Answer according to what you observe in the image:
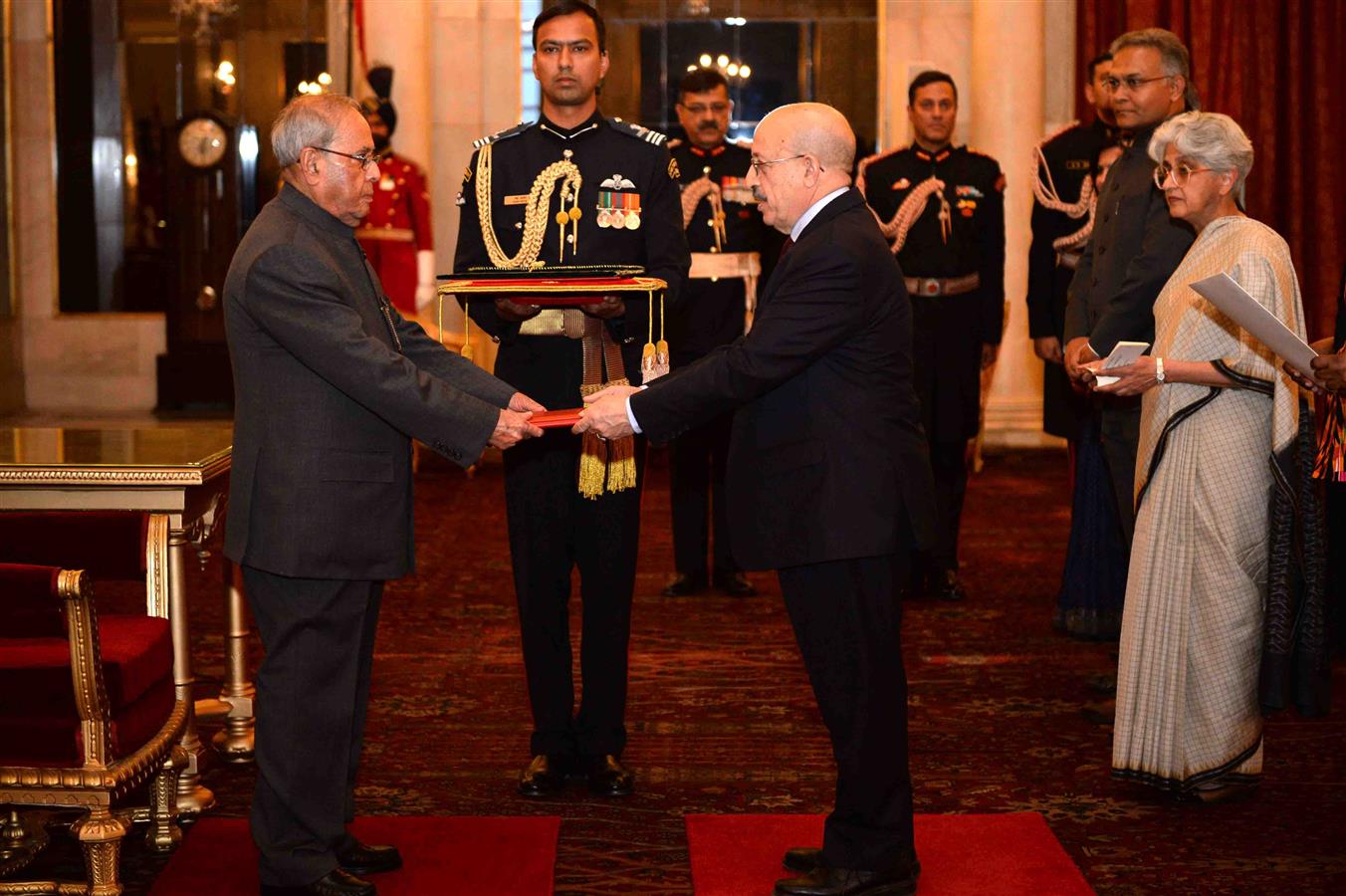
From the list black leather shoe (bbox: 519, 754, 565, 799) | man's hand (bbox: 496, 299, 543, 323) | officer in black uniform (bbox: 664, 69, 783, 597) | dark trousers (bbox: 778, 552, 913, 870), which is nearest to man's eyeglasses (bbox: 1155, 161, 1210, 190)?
dark trousers (bbox: 778, 552, 913, 870)

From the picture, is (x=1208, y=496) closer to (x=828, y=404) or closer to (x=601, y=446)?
(x=828, y=404)

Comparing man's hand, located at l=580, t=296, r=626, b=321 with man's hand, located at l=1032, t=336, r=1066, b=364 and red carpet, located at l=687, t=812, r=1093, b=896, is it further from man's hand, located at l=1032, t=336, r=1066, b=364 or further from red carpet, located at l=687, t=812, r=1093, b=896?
man's hand, located at l=1032, t=336, r=1066, b=364

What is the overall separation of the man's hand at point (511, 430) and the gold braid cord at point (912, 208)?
10.0 feet

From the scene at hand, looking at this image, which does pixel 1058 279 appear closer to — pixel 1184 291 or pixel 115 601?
pixel 1184 291

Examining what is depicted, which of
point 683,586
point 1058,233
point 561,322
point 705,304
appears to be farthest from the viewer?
point 705,304

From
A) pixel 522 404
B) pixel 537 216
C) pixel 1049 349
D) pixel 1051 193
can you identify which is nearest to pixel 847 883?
pixel 522 404

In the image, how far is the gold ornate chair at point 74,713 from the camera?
3053 mm

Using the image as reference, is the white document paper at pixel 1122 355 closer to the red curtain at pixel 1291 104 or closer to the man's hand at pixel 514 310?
the man's hand at pixel 514 310

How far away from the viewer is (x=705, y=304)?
6367 millimetres

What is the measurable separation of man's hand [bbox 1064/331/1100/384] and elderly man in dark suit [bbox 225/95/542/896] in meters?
1.80

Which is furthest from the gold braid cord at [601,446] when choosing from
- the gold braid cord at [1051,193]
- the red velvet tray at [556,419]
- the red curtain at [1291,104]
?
the red curtain at [1291,104]

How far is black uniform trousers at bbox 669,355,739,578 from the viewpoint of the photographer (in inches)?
245

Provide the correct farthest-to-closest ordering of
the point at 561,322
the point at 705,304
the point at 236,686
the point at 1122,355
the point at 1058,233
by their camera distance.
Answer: the point at 705,304 → the point at 1058,233 → the point at 236,686 → the point at 561,322 → the point at 1122,355

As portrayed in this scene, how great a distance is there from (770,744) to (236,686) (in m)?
1.39
